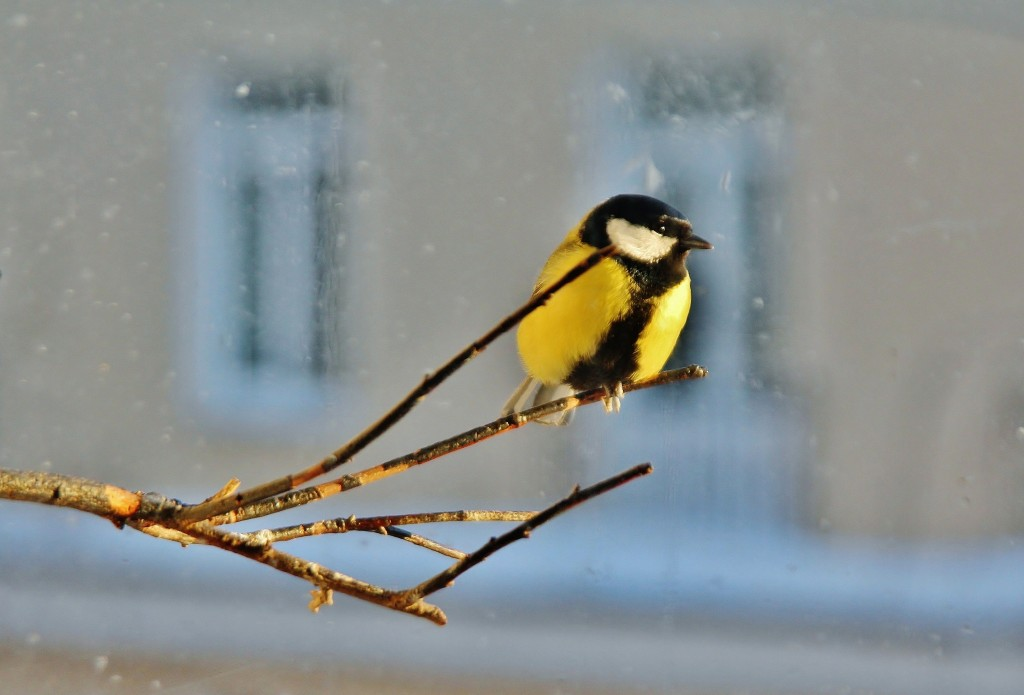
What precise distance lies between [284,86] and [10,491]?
149cm

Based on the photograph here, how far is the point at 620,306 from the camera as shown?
2.97 feet

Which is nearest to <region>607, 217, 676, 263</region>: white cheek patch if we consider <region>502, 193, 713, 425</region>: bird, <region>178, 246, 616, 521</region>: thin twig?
<region>502, 193, 713, 425</region>: bird

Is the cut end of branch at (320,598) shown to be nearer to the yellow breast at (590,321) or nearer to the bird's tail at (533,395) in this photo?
the yellow breast at (590,321)

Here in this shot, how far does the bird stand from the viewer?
90 cm

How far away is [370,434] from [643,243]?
1.99ft

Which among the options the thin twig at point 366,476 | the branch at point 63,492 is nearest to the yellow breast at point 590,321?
the thin twig at point 366,476

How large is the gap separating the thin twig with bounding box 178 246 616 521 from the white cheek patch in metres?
0.56

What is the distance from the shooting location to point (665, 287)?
3.07 ft

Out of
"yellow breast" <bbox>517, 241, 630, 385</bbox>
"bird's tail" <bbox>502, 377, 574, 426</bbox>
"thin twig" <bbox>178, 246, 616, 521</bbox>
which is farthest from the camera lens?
"bird's tail" <bbox>502, 377, 574, 426</bbox>

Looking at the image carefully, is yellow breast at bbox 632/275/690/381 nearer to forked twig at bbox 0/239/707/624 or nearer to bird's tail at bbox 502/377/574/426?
bird's tail at bbox 502/377/574/426

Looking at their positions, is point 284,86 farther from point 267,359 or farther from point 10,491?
point 10,491

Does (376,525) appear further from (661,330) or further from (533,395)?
(533,395)

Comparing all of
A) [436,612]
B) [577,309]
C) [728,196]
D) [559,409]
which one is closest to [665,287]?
[577,309]

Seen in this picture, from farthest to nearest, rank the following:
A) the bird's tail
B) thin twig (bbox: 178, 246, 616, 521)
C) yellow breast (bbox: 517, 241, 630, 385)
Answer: the bird's tail < yellow breast (bbox: 517, 241, 630, 385) < thin twig (bbox: 178, 246, 616, 521)
